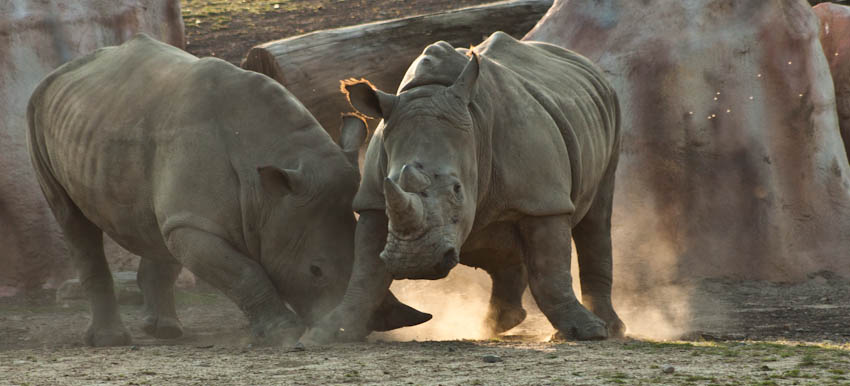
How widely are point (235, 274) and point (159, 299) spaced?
2.01 metres

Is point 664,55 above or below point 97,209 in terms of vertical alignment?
above

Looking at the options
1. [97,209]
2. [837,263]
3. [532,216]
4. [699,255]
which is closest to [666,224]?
[699,255]

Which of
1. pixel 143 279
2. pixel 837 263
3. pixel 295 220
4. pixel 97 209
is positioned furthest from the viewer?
pixel 837 263

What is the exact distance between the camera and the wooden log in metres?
10.5

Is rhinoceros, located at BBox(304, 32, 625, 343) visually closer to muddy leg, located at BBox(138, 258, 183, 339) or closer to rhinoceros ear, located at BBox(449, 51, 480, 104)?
rhinoceros ear, located at BBox(449, 51, 480, 104)

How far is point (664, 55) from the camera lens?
397 inches

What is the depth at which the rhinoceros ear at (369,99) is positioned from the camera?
6211 mm

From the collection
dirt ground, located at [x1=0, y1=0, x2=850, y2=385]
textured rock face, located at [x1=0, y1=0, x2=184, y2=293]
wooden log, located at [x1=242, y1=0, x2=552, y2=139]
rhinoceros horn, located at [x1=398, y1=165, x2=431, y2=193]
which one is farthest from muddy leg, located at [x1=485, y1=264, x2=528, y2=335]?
textured rock face, located at [x1=0, y1=0, x2=184, y2=293]

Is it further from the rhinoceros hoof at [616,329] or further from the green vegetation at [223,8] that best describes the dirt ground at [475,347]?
the green vegetation at [223,8]

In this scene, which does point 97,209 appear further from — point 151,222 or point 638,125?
point 638,125

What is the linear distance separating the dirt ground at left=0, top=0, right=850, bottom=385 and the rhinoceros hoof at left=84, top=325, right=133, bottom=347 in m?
0.10

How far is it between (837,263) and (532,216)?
12.8 feet

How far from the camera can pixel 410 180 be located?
5.77 m

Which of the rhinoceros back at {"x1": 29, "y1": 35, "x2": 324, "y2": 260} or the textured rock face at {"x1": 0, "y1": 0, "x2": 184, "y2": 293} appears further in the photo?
the textured rock face at {"x1": 0, "y1": 0, "x2": 184, "y2": 293}
